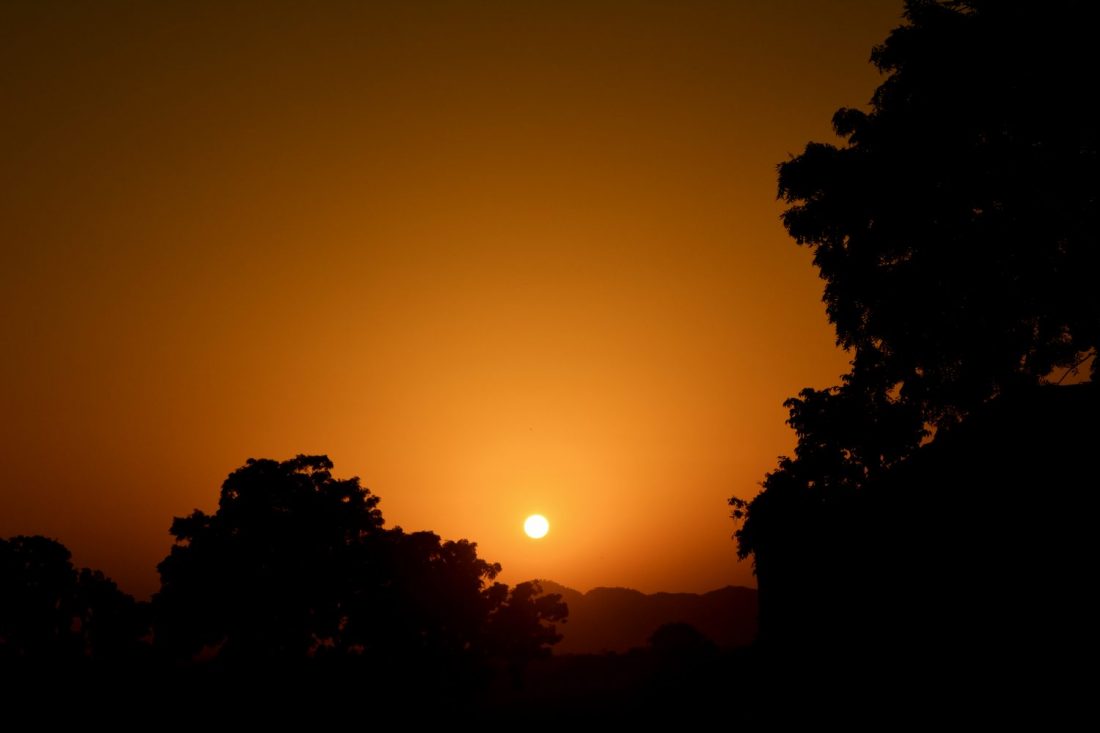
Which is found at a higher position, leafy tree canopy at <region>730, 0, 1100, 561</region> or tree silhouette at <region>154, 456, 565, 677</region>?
leafy tree canopy at <region>730, 0, 1100, 561</region>

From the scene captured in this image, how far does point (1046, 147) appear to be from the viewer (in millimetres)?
19016

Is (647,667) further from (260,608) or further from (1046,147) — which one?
(1046,147)

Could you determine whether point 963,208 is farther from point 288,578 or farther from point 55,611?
point 55,611

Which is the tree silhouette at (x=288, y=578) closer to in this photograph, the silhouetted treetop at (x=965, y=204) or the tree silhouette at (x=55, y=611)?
the tree silhouette at (x=55, y=611)

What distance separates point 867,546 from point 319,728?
30813 millimetres

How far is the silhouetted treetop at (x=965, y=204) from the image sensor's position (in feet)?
60.7

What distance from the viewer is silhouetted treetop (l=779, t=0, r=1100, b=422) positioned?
60.7 feet

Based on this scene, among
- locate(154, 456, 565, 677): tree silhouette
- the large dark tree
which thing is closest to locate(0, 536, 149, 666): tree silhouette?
locate(154, 456, 565, 677): tree silhouette

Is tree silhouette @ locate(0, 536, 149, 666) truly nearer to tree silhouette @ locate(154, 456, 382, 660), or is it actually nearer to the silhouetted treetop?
tree silhouette @ locate(154, 456, 382, 660)

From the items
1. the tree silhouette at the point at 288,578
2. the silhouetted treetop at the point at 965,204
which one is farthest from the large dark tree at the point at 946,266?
the tree silhouette at the point at 288,578

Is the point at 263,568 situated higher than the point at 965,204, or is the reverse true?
the point at 965,204

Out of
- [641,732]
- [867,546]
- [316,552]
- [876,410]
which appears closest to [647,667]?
[641,732]

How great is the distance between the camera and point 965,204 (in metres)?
20.2

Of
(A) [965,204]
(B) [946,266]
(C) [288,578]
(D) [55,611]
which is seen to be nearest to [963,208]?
(A) [965,204]
